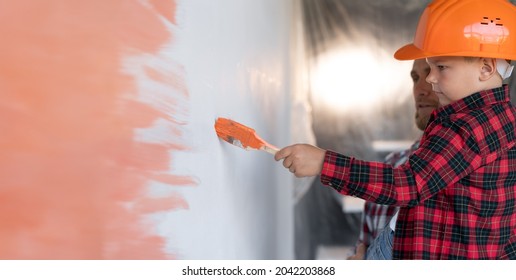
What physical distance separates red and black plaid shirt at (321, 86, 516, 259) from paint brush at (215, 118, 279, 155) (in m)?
0.15

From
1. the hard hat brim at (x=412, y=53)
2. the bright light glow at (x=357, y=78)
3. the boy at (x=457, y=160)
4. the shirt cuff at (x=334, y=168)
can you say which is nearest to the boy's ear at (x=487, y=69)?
the boy at (x=457, y=160)

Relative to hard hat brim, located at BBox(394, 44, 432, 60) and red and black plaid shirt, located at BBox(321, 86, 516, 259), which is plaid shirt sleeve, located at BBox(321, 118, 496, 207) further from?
hard hat brim, located at BBox(394, 44, 432, 60)

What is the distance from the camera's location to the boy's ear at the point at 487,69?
Result: 1.38 meters

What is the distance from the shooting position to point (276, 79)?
2.46 metres

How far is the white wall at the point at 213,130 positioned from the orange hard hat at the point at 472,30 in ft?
1.40

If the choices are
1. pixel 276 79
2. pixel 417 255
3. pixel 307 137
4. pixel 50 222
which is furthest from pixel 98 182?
pixel 307 137

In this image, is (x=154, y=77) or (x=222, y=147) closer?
(x=154, y=77)

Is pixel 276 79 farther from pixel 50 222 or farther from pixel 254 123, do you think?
pixel 50 222

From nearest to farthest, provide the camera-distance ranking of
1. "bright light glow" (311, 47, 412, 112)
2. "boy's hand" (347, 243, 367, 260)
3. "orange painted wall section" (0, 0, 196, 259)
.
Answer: "orange painted wall section" (0, 0, 196, 259) → "boy's hand" (347, 243, 367, 260) → "bright light glow" (311, 47, 412, 112)

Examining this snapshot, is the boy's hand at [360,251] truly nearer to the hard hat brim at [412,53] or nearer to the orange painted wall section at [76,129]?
the hard hat brim at [412,53]

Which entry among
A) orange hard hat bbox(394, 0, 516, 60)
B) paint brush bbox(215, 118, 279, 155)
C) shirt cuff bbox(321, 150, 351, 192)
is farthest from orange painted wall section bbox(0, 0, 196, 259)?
orange hard hat bbox(394, 0, 516, 60)

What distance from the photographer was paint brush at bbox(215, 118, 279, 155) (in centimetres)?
122

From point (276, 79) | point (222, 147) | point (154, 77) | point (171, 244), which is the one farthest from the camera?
point (276, 79)

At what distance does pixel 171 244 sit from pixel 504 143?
0.76m
